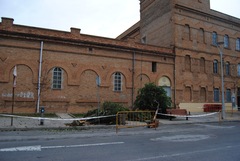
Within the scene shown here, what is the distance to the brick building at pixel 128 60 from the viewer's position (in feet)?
60.9

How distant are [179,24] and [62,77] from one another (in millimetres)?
16083

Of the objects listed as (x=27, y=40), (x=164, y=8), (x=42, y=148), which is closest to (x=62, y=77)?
(x=27, y=40)

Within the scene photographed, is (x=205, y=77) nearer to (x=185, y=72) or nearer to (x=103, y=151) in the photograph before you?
(x=185, y=72)

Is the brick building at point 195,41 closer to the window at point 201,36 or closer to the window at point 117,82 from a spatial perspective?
the window at point 201,36

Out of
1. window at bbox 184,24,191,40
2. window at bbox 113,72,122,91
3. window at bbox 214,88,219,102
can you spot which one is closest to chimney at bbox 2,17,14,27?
window at bbox 113,72,122,91

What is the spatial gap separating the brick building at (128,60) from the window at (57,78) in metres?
0.09

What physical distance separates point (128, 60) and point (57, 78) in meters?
7.98

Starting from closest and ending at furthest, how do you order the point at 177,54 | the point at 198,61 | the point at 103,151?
the point at 103,151 → the point at 177,54 → the point at 198,61

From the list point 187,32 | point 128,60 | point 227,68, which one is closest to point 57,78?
point 128,60

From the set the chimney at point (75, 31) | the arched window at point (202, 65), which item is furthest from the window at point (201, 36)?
the chimney at point (75, 31)

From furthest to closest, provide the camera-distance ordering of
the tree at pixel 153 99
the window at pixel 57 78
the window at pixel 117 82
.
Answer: the window at pixel 117 82
the window at pixel 57 78
the tree at pixel 153 99

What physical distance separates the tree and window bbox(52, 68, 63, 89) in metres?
7.66

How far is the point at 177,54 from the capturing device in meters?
26.1

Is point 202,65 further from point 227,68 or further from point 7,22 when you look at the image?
point 7,22
